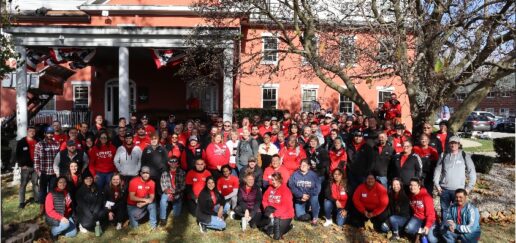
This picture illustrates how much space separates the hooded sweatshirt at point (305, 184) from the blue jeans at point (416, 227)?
179 cm

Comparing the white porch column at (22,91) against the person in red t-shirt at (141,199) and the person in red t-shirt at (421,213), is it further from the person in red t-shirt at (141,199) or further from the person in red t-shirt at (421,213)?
the person in red t-shirt at (421,213)

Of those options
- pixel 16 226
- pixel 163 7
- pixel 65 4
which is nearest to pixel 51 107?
pixel 65 4

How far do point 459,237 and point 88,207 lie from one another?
666 cm

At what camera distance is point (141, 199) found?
754 cm

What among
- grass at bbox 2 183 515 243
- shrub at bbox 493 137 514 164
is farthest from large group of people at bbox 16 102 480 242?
shrub at bbox 493 137 514 164

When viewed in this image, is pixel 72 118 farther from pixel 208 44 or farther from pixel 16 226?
pixel 16 226

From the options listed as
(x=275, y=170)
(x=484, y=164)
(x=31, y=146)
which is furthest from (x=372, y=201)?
(x=31, y=146)

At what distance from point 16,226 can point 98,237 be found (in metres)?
1.39

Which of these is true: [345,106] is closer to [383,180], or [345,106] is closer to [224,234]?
[383,180]

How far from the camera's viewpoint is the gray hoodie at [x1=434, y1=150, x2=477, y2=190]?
7.21 m

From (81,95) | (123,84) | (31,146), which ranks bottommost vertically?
(31,146)

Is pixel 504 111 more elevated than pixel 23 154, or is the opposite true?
pixel 504 111

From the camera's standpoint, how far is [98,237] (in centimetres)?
723

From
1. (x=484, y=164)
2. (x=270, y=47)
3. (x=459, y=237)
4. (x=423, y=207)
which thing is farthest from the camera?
(x=270, y=47)
